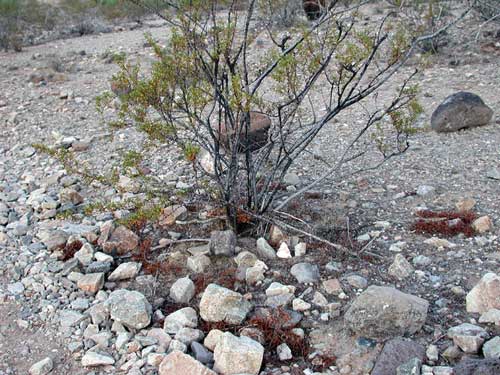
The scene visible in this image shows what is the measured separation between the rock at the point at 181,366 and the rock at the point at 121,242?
4.53 ft

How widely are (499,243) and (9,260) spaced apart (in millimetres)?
3267

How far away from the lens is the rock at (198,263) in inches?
160

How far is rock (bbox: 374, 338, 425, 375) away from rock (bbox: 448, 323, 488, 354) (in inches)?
7.3

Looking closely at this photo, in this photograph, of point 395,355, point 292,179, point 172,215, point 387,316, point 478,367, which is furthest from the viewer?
point 292,179

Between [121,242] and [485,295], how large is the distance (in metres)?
2.38

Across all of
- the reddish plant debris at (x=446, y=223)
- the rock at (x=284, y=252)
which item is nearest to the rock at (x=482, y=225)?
the reddish plant debris at (x=446, y=223)

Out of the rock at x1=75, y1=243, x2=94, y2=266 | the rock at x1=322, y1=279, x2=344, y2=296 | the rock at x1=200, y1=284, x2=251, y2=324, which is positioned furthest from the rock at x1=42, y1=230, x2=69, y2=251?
the rock at x1=322, y1=279, x2=344, y2=296

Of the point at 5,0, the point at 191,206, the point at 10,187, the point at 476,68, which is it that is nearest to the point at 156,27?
the point at 5,0

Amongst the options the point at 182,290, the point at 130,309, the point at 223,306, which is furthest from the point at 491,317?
the point at 130,309

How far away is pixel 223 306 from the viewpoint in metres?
3.54

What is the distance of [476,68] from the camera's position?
802 centimetres

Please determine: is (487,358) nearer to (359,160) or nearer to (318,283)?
(318,283)

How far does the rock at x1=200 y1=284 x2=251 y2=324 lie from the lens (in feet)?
11.6

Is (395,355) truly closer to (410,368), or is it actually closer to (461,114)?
(410,368)
